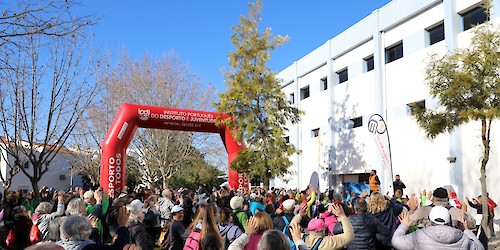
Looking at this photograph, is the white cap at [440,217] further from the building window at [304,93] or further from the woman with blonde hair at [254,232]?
the building window at [304,93]

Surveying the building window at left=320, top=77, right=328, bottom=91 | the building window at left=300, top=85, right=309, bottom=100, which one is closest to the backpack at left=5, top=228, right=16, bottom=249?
the building window at left=320, top=77, right=328, bottom=91

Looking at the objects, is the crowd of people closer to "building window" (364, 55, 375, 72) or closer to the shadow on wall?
the shadow on wall

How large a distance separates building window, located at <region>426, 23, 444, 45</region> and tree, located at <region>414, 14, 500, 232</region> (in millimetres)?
6721

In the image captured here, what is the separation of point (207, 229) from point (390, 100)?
58.5ft

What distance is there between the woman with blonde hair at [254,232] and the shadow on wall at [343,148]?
19441 mm

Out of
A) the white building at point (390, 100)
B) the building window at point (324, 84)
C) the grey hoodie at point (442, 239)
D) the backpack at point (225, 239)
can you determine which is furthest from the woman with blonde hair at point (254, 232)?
the building window at point (324, 84)

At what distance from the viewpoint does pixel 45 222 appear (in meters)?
7.13

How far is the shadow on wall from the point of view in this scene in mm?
24219

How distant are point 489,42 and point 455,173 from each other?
7029mm

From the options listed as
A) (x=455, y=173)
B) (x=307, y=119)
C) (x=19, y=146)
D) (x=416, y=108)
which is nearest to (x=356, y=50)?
(x=307, y=119)

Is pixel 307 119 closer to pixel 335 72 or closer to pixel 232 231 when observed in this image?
pixel 335 72

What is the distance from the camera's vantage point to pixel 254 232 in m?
4.93

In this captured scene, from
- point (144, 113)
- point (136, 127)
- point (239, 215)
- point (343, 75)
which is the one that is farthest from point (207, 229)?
point (343, 75)

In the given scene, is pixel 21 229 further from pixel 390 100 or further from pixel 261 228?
pixel 390 100
